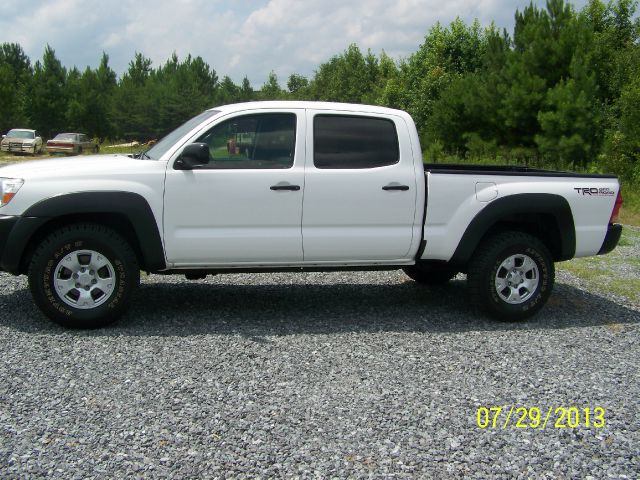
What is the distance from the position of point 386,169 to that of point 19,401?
338cm

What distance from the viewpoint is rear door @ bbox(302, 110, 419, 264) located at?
5.57 m

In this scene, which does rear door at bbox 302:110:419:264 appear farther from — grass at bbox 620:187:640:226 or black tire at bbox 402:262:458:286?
grass at bbox 620:187:640:226

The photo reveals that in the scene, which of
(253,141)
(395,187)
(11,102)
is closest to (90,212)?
(253,141)

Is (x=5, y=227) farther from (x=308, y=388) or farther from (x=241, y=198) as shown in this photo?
(x=308, y=388)

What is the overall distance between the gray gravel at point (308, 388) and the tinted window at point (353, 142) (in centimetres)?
146

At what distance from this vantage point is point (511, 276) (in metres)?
6.05

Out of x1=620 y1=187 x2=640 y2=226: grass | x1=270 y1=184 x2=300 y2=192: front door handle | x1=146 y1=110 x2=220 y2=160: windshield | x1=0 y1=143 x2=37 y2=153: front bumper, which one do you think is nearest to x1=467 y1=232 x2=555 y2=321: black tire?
x1=270 y1=184 x2=300 y2=192: front door handle

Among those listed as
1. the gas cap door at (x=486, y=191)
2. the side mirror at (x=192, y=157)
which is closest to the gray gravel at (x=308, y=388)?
the gas cap door at (x=486, y=191)

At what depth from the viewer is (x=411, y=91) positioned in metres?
43.2

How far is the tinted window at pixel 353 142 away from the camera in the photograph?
5.68m

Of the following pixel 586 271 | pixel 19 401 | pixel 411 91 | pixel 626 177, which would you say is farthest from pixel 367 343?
pixel 411 91

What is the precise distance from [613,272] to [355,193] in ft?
15.9

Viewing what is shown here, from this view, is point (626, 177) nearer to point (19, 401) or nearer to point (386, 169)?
point (386, 169)

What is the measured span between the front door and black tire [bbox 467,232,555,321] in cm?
172
